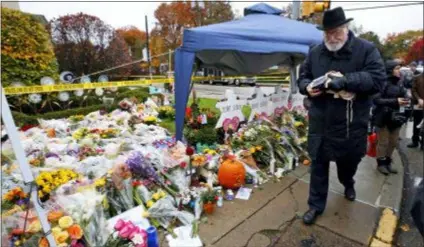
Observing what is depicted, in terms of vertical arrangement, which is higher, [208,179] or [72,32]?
[72,32]

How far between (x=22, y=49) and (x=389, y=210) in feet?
30.3

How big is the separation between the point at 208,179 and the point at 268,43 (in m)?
2.62

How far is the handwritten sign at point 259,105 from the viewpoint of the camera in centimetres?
533

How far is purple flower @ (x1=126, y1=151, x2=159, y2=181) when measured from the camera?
10.7 feet

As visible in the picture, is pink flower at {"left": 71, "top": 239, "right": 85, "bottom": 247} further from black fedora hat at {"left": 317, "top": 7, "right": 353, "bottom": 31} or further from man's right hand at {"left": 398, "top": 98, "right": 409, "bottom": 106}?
man's right hand at {"left": 398, "top": 98, "right": 409, "bottom": 106}

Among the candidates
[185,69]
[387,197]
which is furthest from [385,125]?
[185,69]

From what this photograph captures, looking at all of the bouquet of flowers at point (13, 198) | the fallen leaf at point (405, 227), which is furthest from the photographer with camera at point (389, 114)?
the bouquet of flowers at point (13, 198)

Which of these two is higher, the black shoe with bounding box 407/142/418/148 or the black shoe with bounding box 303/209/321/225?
the black shoe with bounding box 303/209/321/225

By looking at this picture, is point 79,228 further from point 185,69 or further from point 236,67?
point 236,67

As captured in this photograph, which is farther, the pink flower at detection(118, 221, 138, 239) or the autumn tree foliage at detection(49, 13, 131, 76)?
the autumn tree foliage at detection(49, 13, 131, 76)

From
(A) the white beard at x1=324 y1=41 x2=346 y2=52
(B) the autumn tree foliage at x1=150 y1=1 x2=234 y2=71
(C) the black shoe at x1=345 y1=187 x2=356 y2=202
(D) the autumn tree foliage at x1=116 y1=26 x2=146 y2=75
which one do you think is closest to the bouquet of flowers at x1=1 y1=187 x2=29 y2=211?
(A) the white beard at x1=324 y1=41 x2=346 y2=52

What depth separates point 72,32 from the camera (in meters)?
17.3

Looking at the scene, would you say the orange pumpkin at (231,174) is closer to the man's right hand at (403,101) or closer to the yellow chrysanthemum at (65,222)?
the yellow chrysanthemum at (65,222)

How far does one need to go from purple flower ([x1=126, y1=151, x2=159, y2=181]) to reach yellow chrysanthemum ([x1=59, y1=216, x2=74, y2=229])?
2.76 ft
